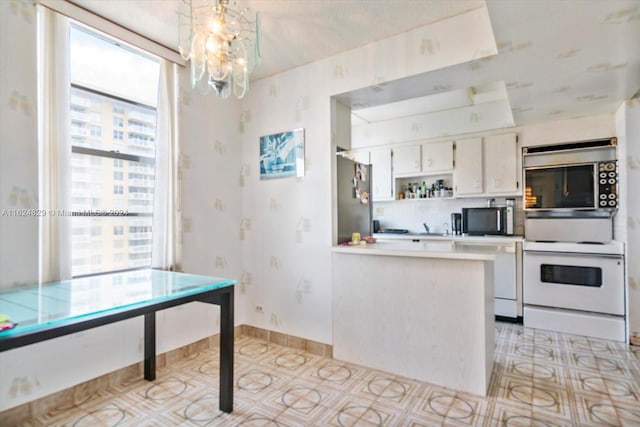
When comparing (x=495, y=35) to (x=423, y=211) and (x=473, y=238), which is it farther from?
(x=423, y=211)

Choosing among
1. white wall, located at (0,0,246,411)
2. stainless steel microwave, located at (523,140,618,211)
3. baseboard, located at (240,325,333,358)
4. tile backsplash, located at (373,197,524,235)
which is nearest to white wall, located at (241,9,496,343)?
baseboard, located at (240,325,333,358)

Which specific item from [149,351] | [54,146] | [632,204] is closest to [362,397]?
[149,351]

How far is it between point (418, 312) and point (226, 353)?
1.36 metres

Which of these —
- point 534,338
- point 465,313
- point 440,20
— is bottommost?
point 534,338

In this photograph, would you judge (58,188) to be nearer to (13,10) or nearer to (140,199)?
(140,199)

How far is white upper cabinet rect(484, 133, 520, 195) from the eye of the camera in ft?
13.0

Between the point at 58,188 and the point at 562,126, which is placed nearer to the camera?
the point at 58,188

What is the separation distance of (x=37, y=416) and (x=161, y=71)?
253 cm

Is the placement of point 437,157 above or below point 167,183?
above

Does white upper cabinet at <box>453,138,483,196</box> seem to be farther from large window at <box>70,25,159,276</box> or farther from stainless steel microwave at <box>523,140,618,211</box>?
large window at <box>70,25,159,276</box>

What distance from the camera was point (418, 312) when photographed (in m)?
2.37

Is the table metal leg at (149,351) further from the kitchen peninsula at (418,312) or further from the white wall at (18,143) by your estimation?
the kitchen peninsula at (418,312)

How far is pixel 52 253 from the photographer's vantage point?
6.73ft

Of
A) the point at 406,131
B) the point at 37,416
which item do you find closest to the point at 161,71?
the point at 37,416
